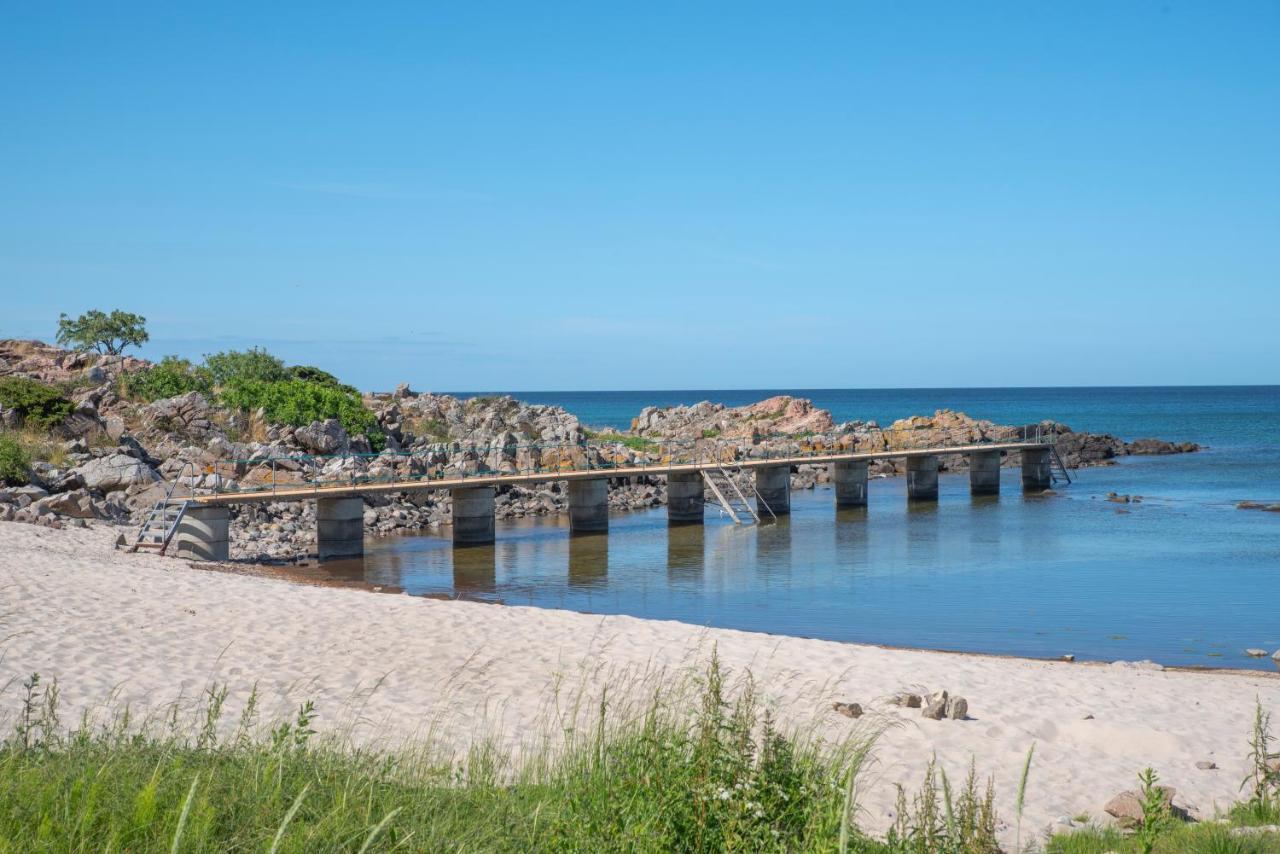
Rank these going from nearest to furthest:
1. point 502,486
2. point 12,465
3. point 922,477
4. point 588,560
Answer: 1. point 12,465
2. point 588,560
3. point 502,486
4. point 922,477

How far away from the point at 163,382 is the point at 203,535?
79.7ft

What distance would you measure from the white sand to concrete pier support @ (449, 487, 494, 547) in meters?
14.7

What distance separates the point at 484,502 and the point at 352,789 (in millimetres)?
29064

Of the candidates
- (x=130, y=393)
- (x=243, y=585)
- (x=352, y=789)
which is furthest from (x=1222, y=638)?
(x=130, y=393)

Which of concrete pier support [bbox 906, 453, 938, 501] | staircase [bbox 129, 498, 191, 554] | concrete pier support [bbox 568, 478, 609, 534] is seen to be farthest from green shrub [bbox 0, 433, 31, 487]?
concrete pier support [bbox 906, 453, 938, 501]

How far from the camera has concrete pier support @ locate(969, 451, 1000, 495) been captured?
172ft

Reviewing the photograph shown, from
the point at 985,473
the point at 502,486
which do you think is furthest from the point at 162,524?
the point at 985,473

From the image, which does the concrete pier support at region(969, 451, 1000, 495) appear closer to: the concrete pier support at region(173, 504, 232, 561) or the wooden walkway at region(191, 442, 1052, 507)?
the wooden walkway at region(191, 442, 1052, 507)

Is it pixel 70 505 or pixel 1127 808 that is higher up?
pixel 70 505

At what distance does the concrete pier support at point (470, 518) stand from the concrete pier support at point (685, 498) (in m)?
8.63

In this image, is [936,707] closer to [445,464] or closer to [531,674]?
[531,674]

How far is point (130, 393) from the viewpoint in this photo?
47.8 meters

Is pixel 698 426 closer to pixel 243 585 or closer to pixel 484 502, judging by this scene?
pixel 484 502

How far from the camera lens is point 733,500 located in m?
47.4
